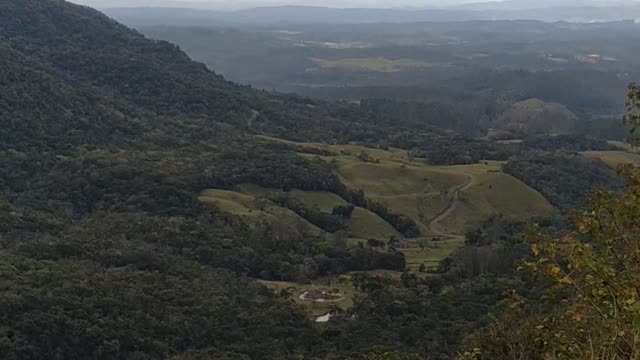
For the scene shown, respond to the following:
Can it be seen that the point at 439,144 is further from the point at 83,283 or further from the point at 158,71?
the point at 83,283

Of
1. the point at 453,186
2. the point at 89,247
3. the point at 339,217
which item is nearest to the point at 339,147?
the point at 453,186

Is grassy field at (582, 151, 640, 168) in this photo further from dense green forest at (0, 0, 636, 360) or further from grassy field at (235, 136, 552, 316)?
grassy field at (235, 136, 552, 316)

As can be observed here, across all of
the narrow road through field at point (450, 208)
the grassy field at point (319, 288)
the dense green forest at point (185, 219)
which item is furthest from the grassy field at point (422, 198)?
the grassy field at point (319, 288)

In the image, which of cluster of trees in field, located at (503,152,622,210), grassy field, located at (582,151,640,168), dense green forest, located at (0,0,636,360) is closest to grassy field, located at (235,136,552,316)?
dense green forest, located at (0,0,636,360)

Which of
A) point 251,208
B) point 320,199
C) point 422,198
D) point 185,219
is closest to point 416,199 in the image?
point 422,198

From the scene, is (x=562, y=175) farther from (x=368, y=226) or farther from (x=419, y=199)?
(x=368, y=226)

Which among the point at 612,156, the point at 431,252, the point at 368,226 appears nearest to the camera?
the point at 431,252

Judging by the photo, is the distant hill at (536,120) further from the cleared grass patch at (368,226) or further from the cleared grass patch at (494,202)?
the cleared grass patch at (368,226)
